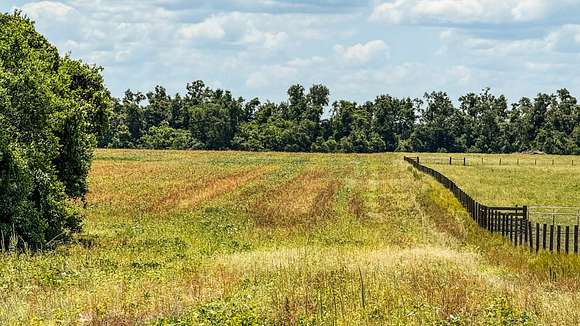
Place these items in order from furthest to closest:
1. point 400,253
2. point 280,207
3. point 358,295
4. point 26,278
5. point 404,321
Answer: point 280,207 → point 400,253 → point 26,278 → point 358,295 → point 404,321

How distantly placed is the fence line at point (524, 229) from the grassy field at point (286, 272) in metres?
0.61

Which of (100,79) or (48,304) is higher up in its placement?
A: (100,79)

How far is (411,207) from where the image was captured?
44.0 m

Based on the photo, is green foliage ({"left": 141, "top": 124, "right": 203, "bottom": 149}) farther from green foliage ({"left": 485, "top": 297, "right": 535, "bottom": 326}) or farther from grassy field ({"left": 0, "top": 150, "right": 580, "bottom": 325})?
green foliage ({"left": 485, "top": 297, "right": 535, "bottom": 326})

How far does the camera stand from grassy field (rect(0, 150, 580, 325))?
14.1m

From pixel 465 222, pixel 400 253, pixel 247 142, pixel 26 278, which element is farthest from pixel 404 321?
pixel 247 142

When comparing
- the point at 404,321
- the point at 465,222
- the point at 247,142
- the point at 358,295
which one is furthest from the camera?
the point at 247,142

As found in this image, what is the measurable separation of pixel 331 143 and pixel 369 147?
9290 millimetres

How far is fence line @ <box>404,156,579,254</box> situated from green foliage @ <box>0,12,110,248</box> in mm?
14273

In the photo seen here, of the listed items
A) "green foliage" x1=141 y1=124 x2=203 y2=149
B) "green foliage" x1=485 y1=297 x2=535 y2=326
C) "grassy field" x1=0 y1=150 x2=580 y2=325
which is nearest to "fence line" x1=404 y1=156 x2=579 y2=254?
"grassy field" x1=0 y1=150 x2=580 y2=325

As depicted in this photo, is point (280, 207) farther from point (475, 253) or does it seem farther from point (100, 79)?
point (475, 253)

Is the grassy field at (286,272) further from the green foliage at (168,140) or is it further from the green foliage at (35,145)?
the green foliage at (168,140)

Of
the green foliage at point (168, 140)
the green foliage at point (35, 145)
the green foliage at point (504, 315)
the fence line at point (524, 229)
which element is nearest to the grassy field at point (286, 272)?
the green foliage at point (504, 315)

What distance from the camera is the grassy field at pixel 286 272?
46.2ft
